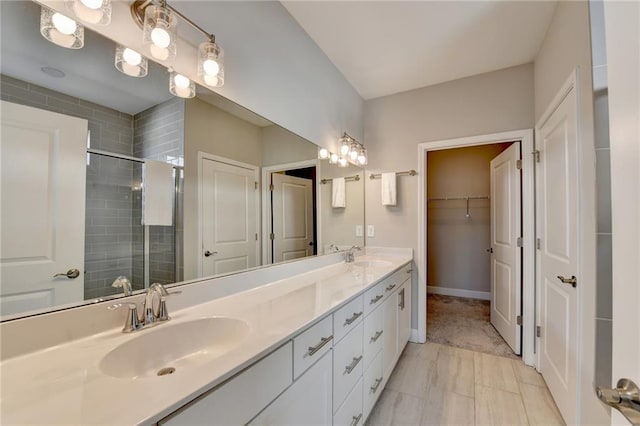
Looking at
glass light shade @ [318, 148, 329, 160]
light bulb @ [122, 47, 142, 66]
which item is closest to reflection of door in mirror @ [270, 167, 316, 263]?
glass light shade @ [318, 148, 329, 160]

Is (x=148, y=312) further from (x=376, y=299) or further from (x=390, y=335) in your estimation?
(x=390, y=335)

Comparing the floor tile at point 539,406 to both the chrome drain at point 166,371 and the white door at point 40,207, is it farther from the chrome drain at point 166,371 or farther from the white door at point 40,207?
the white door at point 40,207

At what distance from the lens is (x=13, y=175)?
73cm

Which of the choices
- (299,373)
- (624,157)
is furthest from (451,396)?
(624,157)

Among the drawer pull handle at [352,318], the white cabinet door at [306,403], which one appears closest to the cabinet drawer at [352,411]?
the white cabinet door at [306,403]

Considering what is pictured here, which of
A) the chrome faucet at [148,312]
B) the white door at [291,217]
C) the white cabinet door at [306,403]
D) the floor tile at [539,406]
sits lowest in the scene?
the floor tile at [539,406]

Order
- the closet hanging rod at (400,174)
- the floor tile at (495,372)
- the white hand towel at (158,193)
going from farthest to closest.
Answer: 1. the closet hanging rod at (400,174)
2. the floor tile at (495,372)
3. the white hand towel at (158,193)

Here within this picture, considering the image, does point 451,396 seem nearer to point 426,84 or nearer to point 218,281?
point 218,281

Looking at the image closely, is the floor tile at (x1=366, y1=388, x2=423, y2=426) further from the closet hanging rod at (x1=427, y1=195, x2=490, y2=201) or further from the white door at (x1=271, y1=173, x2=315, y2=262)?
the closet hanging rod at (x1=427, y1=195, x2=490, y2=201)

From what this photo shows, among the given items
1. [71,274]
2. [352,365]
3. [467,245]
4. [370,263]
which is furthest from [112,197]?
[467,245]

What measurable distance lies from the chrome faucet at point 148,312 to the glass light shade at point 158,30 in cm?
91

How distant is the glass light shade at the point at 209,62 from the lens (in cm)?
116

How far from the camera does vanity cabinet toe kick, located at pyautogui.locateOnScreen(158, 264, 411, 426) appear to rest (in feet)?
2.22

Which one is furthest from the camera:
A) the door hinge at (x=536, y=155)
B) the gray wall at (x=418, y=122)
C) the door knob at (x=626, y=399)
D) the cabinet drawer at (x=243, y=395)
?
the gray wall at (x=418, y=122)
